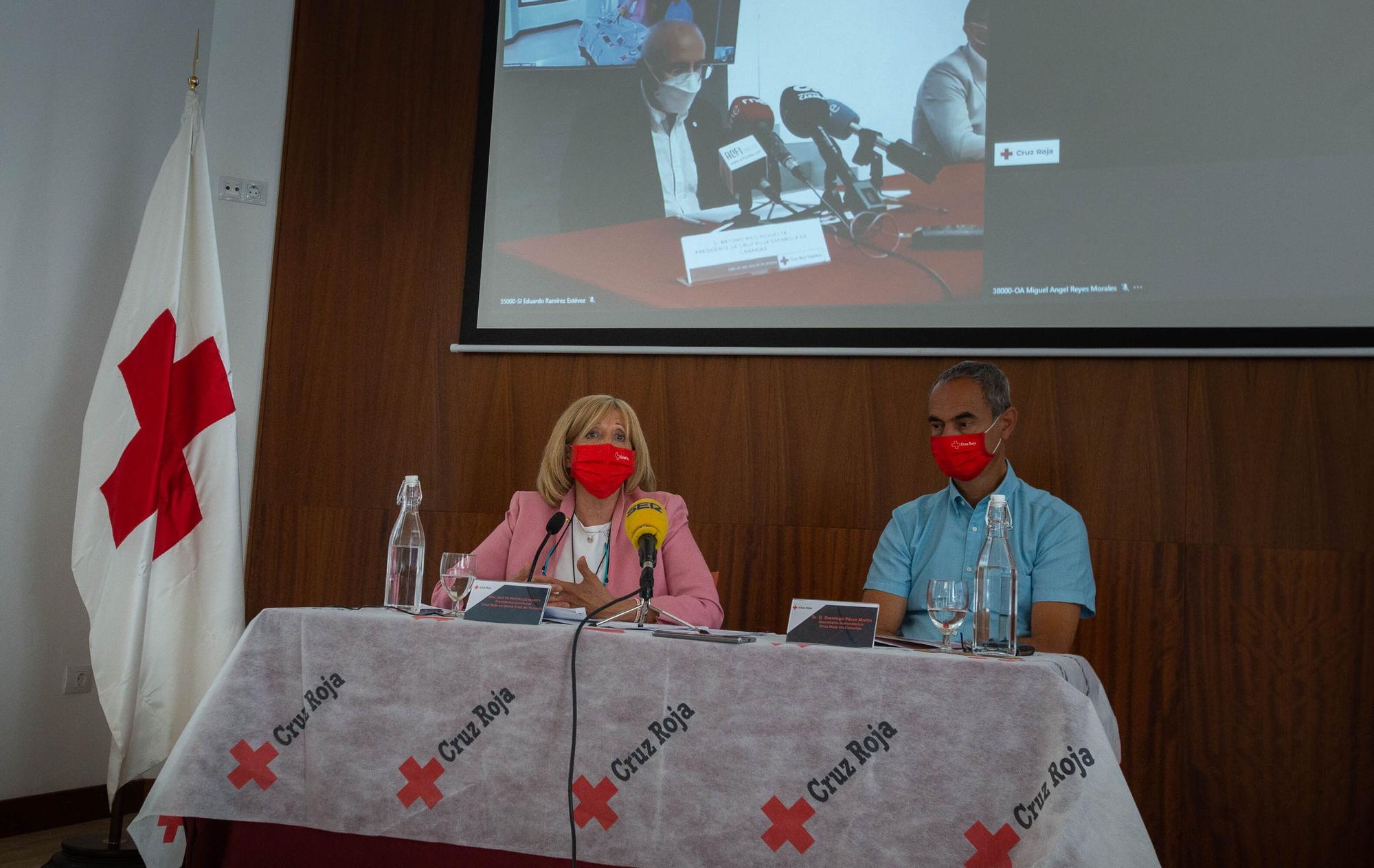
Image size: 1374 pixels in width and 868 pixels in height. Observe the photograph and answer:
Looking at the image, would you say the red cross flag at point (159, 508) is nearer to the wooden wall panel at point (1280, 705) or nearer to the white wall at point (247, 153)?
the white wall at point (247, 153)

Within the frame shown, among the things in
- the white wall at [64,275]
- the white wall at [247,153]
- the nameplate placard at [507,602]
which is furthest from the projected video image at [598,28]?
the nameplate placard at [507,602]

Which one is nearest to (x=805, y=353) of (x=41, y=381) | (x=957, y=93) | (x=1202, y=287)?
(x=957, y=93)

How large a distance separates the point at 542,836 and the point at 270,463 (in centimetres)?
223

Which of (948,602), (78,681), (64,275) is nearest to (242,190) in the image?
(64,275)

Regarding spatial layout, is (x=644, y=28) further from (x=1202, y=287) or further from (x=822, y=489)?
(x=1202, y=287)

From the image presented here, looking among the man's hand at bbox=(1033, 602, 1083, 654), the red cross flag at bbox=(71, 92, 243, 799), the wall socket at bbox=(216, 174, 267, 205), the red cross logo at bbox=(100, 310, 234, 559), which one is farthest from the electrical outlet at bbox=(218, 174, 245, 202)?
the man's hand at bbox=(1033, 602, 1083, 654)

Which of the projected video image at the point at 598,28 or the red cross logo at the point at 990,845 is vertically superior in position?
the projected video image at the point at 598,28

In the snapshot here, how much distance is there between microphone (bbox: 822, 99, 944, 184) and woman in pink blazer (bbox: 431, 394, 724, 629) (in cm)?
115

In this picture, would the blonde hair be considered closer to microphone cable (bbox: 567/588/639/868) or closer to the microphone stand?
the microphone stand

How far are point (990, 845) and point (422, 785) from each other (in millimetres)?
877

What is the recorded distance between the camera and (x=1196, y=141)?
A: 2807 mm

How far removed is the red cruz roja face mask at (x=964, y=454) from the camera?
231 cm

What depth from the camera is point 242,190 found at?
3.51 m

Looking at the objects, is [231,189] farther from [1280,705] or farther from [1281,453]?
[1280,705]
